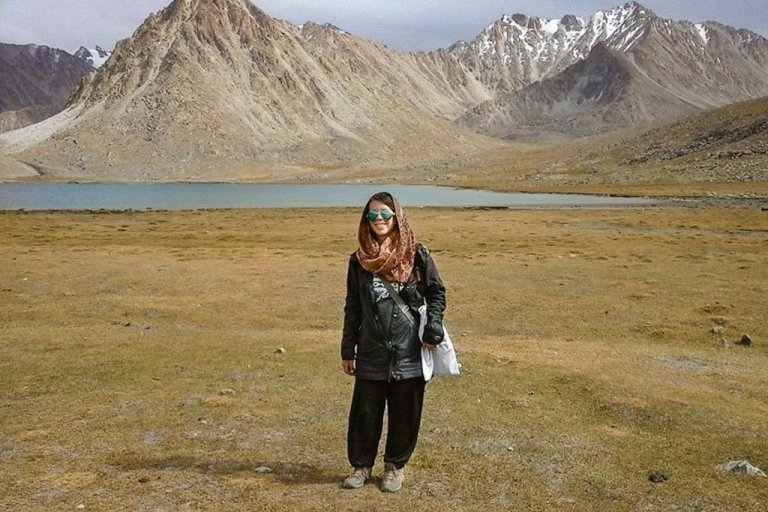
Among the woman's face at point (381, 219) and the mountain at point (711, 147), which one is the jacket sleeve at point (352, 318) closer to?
the woman's face at point (381, 219)

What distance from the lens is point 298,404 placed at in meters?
10.9

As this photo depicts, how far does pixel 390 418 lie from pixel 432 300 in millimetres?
1501

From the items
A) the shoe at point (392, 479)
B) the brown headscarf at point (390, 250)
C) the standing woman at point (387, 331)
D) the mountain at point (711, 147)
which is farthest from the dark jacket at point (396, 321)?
the mountain at point (711, 147)

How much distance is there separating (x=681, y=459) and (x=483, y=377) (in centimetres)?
454

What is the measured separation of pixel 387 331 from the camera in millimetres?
7242

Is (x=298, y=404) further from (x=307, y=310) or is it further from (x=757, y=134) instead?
(x=757, y=134)

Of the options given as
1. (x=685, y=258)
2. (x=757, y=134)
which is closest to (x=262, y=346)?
(x=685, y=258)

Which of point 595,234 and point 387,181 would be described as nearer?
point 595,234

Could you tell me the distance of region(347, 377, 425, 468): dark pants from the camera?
745 centimetres

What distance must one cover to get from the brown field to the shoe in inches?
5.8

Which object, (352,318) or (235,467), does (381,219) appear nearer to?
(352,318)

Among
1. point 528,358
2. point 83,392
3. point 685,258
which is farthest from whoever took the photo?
point 685,258

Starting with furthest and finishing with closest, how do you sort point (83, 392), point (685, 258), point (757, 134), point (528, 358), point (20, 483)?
point (757, 134)
point (685, 258)
point (528, 358)
point (83, 392)
point (20, 483)

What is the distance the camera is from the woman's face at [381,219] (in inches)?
278
